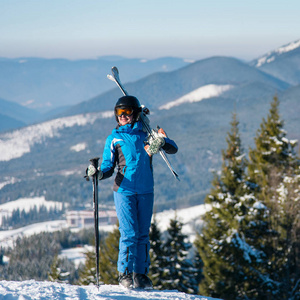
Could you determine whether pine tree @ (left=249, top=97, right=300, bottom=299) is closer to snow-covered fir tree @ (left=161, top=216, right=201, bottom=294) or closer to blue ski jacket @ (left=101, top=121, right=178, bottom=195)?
snow-covered fir tree @ (left=161, top=216, right=201, bottom=294)

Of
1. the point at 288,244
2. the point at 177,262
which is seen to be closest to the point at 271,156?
the point at 288,244

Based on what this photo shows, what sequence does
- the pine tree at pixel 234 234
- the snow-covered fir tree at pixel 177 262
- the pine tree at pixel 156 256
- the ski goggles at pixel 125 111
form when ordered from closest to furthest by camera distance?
the ski goggles at pixel 125 111, the pine tree at pixel 234 234, the pine tree at pixel 156 256, the snow-covered fir tree at pixel 177 262

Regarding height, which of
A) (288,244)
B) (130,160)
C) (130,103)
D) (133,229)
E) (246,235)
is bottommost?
(288,244)

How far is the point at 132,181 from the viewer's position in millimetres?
8055

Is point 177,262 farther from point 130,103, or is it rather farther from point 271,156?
point 130,103

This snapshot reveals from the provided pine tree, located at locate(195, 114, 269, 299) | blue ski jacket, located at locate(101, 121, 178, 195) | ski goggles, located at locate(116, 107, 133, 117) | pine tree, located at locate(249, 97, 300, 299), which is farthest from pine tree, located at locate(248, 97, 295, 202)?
ski goggles, located at locate(116, 107, 133, 117)

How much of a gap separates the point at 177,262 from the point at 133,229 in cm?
1836

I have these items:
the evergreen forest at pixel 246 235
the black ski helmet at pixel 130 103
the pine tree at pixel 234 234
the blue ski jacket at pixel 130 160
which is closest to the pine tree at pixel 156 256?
the evergreen forest at pixel 246 235

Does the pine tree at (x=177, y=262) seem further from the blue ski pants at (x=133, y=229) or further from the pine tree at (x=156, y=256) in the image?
the blue ski pants at (x=133, y=229)

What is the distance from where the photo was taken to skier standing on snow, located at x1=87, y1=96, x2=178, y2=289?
26.5 ft

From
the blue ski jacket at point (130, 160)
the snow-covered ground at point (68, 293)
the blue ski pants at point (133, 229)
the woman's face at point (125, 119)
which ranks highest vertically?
the woman's face at point (125, 119)

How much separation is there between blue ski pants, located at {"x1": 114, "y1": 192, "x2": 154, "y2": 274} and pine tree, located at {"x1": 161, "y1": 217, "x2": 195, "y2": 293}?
1689cm

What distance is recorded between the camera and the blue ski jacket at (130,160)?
26.5 ft

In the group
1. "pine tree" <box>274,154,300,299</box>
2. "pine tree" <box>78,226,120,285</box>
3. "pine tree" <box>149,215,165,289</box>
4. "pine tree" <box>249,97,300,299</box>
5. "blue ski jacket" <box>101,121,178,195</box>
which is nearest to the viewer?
"blue ski jacket" <box>101,121,178,195</box>
